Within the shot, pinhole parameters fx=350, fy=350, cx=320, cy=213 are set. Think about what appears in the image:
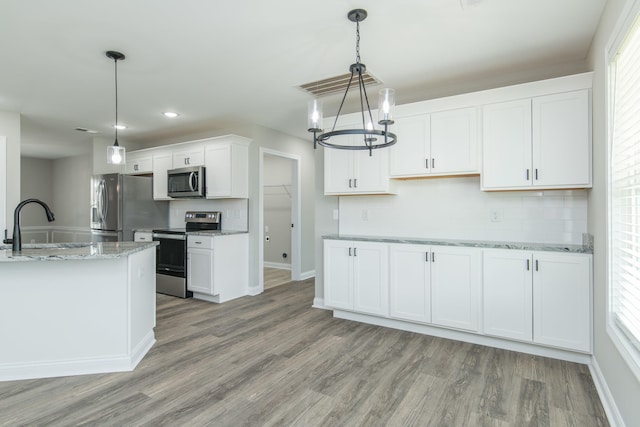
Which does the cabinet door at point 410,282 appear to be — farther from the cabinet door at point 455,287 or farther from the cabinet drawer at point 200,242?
the cabinet drawer at point 200,242

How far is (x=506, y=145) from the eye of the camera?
A: 9.67 ft

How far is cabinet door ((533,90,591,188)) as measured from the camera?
8.75 ft

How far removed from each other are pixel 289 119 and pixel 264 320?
8.56 feet

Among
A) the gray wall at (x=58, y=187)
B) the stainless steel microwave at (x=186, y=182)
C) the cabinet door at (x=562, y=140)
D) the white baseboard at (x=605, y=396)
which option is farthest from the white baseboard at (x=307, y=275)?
the gray wall at (x=58, y=187)

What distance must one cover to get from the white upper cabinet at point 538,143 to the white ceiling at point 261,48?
43cm

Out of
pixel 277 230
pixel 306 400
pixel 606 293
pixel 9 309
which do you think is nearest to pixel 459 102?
pixel 606 293

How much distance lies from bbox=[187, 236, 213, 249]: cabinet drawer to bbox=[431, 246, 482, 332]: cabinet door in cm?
272

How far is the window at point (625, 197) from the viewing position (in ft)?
5.34

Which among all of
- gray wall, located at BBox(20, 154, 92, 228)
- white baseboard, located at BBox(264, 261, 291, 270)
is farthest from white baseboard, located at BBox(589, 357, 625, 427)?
gray wall, located at BBox(20, 154, 92, 228)

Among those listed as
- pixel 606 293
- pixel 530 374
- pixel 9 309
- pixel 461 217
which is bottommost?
pixel 530 374

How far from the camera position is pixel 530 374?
2523mm

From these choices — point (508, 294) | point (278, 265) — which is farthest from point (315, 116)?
point (278, 265)

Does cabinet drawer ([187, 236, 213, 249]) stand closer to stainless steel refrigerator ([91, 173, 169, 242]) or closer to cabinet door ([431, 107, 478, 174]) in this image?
stainless steel refrigerator ([91, 173, 169, 242])

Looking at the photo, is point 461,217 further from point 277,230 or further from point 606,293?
point 277,230
